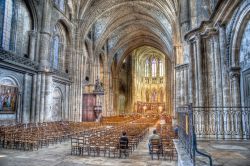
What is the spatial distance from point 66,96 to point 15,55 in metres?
8.96

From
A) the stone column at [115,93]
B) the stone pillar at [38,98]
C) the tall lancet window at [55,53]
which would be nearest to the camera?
the stone pillar at [38,98]

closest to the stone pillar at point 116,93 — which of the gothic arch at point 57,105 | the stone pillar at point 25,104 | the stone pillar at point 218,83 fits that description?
the gothic arch at point 57,105

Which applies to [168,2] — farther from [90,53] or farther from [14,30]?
[14,30]

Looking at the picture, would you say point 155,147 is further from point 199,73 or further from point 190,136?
point 199,73

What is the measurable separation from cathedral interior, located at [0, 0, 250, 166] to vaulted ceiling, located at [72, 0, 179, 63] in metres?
0.17

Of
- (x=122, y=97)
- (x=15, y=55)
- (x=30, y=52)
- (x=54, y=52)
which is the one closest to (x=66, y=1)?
(x=54, y=52)

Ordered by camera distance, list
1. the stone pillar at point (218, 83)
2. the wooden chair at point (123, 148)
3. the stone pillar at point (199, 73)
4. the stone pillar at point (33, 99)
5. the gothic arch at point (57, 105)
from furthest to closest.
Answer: the gothic arch at point (57, 105)
the stone pillar at point (33, 99)
the stone pillar at point (199, 73)
the stone pillar at point (218, 83)
the wooden chair at point (123, 148)

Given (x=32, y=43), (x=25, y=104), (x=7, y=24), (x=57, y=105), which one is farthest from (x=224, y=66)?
(x=57, y=105)

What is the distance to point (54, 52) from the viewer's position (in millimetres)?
21812

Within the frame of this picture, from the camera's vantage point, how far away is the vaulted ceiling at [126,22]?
1010 inches

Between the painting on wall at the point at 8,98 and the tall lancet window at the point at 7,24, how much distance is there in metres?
3.15

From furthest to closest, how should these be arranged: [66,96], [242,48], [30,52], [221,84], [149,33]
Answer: [149,33] → [66,96] → [30,52] → [221,84] → [242,48]

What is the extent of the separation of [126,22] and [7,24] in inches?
899

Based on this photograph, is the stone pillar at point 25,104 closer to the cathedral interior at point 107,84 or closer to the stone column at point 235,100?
the cathedral interior at point 107,84
